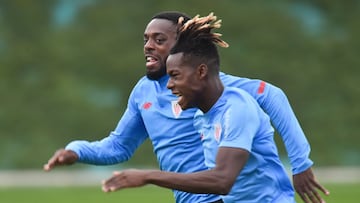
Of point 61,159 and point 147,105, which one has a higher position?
point 147,105

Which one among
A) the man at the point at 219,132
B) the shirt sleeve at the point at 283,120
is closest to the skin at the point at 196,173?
the man at the point at 219,132

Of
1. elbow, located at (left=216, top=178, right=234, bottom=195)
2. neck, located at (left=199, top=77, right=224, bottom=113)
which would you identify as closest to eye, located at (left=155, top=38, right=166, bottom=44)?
neck, located at (left=199, top=77, right=224, bottom=113)

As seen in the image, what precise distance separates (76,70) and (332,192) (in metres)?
9.86

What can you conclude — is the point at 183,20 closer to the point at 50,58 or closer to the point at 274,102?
the point at 274,102

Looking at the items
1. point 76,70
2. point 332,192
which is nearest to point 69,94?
point 76,70

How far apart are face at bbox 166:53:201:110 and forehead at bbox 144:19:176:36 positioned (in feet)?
4.06

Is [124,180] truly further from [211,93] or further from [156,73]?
[156,73]

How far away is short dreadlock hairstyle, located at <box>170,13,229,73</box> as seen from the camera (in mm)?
6594

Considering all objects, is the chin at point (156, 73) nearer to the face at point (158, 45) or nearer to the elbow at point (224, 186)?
the face at point (158, 45)

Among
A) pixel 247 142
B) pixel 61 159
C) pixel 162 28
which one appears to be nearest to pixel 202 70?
pixel 247 142

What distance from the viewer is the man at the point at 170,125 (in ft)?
25.0

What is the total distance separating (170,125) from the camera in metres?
7.79

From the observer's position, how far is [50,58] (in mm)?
27891

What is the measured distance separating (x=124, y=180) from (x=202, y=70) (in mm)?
991
